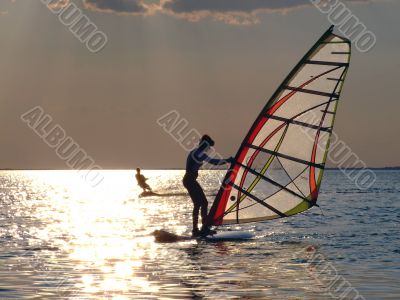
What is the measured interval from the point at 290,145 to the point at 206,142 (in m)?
2.00

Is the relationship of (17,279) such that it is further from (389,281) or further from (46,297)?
(389,281)

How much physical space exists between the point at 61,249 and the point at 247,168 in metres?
4.09

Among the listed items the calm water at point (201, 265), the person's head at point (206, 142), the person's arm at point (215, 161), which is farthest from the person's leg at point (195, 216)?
the person's head at point (206, 142)

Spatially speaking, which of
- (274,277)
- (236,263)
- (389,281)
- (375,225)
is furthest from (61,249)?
(375,225)

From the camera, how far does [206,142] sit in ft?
52.9

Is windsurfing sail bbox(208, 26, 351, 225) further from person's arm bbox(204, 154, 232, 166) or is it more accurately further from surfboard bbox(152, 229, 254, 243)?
person's arm bbox(204, 154, 232, 166)

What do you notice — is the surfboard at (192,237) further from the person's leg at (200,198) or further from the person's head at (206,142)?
the person's head at (206,142)

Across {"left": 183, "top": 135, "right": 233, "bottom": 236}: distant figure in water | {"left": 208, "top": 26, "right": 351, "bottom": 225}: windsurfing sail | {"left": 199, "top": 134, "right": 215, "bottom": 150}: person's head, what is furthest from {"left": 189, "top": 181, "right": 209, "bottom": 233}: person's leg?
{"left": 199, "top": 134, "right": 215, "bottom": 150}: person's head

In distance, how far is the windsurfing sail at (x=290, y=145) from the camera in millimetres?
16484

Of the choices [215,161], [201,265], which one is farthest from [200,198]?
[201,265]

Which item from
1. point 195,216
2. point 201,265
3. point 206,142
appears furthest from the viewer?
point 195,216

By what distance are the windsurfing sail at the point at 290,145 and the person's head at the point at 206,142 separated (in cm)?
107

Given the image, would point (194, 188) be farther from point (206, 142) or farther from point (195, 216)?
point (206, 142)

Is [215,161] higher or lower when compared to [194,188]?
higher
